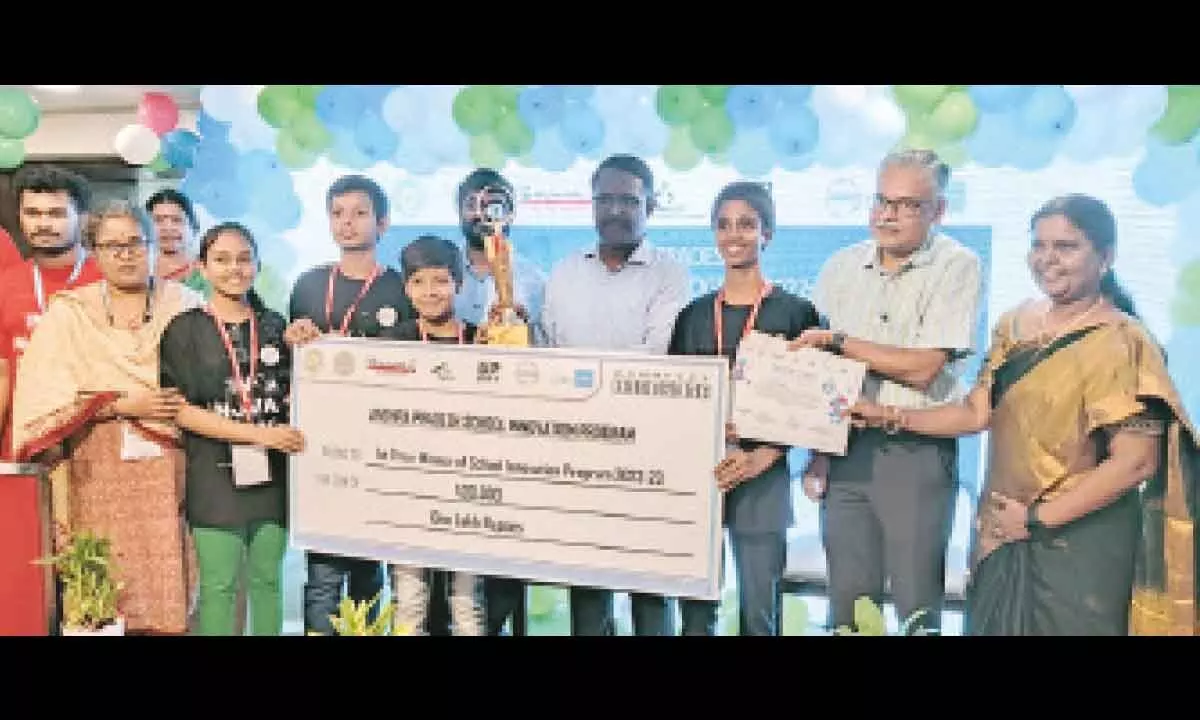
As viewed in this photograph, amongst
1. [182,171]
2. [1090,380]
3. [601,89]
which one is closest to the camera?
[1090,380]

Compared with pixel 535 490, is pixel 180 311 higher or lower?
higher

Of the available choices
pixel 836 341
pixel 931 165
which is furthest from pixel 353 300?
pixel 931 165

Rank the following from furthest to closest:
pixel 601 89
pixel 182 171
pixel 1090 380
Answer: pixel 182 171
pixel 601 89
pixel 1090 380

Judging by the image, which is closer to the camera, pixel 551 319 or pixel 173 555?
pixel 551 319

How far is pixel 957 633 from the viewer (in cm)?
302

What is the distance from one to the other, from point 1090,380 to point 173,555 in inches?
114

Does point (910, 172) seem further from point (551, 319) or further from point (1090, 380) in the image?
point (551, 319)

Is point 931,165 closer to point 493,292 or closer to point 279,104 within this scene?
point 493,292

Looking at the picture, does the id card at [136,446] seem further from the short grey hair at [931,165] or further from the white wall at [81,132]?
the short grey hair at [931,165]

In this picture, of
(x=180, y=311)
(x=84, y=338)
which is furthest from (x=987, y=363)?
(x=84, y=338)

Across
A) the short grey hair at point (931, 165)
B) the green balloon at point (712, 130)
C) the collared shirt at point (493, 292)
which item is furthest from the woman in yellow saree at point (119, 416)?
the short grey hair at point (931, 165)

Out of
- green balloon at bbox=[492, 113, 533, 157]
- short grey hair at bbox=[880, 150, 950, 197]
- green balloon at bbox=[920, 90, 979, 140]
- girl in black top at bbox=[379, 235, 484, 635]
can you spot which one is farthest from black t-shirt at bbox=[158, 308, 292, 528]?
green balloon at bbox=[920, 90, 979, 140]

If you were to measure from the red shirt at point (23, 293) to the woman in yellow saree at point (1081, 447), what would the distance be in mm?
2517

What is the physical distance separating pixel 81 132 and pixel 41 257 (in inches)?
16.8
